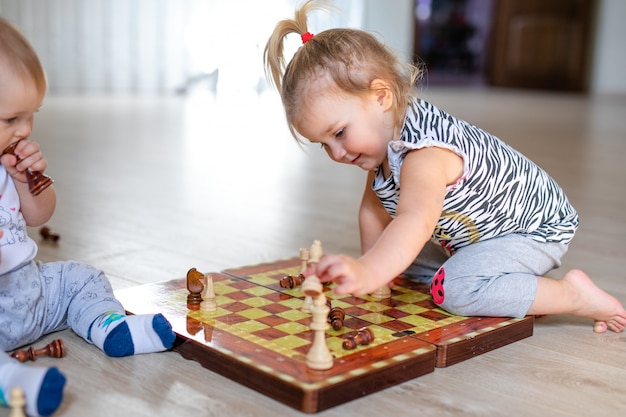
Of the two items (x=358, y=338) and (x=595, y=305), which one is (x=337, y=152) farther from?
(x=595, y=305)

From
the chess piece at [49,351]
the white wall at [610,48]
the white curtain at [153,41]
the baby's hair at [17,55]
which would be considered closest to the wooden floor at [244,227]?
the chess piece at [49,351]

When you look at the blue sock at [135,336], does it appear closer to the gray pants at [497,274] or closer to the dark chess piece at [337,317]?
the dark chess piece at [337,317]

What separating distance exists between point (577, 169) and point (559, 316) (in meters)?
1.68

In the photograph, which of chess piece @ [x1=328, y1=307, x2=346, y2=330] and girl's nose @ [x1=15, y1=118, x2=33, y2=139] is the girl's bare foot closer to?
chess piece @ [x1=328, y1=307, x2=346, y2=330]

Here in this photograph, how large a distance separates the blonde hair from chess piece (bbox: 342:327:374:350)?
0.32 meters

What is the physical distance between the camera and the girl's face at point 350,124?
1.10 metres

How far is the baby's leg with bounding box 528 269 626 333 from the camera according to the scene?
1192 mm

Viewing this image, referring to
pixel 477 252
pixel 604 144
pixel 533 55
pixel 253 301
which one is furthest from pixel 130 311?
pixel 533 55

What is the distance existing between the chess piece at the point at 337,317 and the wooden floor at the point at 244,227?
0.46 feet

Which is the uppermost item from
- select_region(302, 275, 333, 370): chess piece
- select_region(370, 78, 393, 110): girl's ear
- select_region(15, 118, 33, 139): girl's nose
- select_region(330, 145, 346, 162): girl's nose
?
select_region(370, 78, 393, 110): girl's ear

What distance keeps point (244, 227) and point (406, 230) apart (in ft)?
2.95

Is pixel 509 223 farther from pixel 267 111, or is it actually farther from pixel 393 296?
pixel 267 111

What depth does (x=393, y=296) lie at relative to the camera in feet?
4.14

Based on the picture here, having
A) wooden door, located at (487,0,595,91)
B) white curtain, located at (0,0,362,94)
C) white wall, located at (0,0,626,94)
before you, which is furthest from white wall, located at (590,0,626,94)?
white curtain, located at (0,0,362,94)
